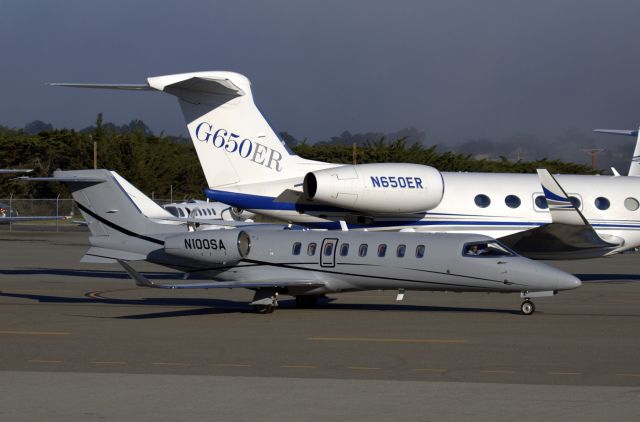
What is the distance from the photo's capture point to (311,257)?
21406 millimetres

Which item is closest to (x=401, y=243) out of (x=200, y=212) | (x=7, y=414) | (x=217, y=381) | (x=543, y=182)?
(x=543, y=182)

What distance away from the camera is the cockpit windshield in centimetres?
2033

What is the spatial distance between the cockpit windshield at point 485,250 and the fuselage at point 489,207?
6.47 meters

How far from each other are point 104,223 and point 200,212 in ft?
97.7

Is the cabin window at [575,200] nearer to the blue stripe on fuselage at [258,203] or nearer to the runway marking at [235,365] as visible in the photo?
the blue stripe on fuselage at [258,203]

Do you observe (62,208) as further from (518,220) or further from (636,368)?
(636,368)

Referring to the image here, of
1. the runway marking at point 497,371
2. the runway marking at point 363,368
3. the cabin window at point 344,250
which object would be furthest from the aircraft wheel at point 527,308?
the runway marking at point 363,368

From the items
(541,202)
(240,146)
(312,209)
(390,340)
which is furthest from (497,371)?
(541,202)

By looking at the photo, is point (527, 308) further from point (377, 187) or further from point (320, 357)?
point (320, 357)

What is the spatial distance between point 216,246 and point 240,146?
6.34 metres

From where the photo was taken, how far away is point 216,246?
71.0 ft

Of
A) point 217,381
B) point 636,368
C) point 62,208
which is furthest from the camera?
point 62,208

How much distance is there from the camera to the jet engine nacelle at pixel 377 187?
25.6m

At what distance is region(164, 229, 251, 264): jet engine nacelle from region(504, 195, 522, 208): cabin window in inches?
363
